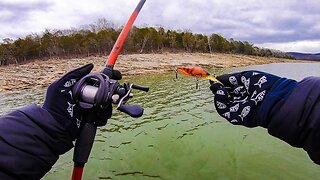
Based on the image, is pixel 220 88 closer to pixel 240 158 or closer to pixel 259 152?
pixel 240 158

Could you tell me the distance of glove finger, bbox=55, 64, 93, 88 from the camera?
1.98 metres

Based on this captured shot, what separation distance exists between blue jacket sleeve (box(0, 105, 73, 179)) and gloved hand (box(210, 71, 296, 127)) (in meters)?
1.11

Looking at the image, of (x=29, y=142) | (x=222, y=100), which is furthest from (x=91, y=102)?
(x=222, y=100)

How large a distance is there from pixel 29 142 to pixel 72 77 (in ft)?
1.80

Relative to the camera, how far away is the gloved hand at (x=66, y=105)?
1907 millimetres

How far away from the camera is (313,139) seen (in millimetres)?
1491

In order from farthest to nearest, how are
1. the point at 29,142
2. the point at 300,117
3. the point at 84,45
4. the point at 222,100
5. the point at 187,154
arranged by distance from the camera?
the point at 84,45 < the point at 187,154 < the point at 222,100 < the point at 29,142 < the point at 300,117

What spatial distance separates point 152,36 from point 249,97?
8256 centimetres

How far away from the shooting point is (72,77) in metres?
2.04

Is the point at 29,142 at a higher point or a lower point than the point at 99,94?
lower

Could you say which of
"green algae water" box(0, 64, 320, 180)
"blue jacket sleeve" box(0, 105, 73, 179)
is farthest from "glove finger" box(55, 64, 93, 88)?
"green algae water" box(0, 64, 320, 180)

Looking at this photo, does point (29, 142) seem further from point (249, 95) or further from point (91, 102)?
point (249, 95)

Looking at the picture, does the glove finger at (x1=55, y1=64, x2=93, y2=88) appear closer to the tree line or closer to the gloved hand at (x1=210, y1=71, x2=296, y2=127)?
the gloved hand at (x1=210, y1=71, x2=296, y2=127)

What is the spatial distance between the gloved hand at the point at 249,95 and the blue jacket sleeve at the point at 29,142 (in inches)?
43.6
